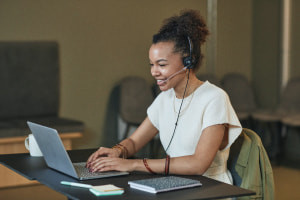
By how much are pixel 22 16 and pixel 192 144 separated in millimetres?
1754

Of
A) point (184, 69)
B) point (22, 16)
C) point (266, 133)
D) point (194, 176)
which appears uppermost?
point (22, 16)

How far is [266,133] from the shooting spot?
3.92 meters

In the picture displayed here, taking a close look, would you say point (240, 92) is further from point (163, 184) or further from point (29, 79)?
point (163, 184)

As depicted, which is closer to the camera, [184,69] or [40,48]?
[184,69]

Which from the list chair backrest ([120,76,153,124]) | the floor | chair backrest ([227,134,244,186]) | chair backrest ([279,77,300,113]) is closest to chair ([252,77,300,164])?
chair backrest ([279,77,300,113])

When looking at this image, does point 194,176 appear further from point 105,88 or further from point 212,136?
point 105,88

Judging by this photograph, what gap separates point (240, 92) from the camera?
4055 mm

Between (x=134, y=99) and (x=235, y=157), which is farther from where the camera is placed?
(x=134, y=99)

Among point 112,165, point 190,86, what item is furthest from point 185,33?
point 112,165

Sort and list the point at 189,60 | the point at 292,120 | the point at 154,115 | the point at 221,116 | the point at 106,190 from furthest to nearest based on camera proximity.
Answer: the point at 292,120, the point at 154,115, the point at 189,60, the point at 221,116, the point at 106,190

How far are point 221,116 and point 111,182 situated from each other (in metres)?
0.59

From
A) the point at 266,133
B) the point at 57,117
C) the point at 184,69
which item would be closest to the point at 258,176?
the point at 184,69

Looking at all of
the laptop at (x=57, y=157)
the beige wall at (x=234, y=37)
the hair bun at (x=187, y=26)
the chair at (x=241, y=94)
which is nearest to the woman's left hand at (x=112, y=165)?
the laptop at (x=57, y=157)

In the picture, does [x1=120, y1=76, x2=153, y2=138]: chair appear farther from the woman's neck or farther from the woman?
the woman's neck
